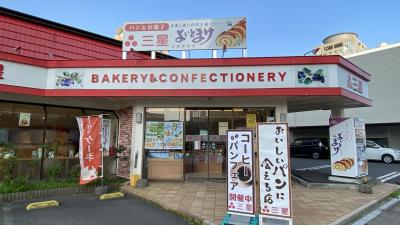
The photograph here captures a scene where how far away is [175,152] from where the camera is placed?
10.7 m

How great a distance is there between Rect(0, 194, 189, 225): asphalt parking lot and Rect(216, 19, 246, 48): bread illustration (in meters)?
5.99

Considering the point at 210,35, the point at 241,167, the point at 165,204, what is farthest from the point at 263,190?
the point at 210,35

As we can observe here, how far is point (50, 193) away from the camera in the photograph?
878 centimetres

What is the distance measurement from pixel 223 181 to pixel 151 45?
5589 millimetres

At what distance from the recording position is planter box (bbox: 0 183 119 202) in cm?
807

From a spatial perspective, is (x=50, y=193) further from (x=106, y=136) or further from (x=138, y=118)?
(x=138, y=118)

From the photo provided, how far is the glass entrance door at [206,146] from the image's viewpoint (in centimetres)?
1077

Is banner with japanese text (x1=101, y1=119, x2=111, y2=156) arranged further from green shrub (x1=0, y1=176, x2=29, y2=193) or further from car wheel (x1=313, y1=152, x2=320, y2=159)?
car wheel (x1=313, y1=152, x2=320, y2=159)

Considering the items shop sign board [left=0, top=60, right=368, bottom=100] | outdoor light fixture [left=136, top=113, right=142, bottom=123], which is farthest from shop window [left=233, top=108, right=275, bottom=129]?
outdoor light fixture [left=136, top=113, right=142, bottom=123]

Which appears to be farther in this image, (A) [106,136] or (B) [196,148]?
(A) [106,136]

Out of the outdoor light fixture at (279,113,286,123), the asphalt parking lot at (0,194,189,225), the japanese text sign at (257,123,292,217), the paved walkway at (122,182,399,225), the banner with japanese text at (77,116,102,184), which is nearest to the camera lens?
the japanese text sign at (257,123,292,217)

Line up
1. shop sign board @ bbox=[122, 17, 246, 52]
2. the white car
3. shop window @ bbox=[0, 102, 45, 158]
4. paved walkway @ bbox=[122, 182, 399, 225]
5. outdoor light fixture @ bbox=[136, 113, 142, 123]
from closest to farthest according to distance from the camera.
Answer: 1. paved walkway @ bbox=[122, 182, 399, 225]
2. shop window @ bbox=[0, 102, 45, 158]
3. shop sign board @ bbox=[122, 17, 246, 52]
4. outdoor light fixture @ bbox=[136, 113, 142, 123]
5. the white car

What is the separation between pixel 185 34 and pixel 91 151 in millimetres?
5175

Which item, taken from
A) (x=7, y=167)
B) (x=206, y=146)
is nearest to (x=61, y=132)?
(x=7, y=167)
